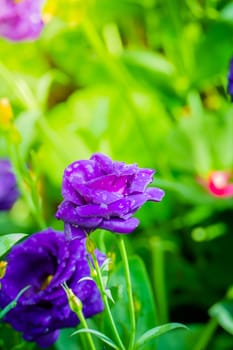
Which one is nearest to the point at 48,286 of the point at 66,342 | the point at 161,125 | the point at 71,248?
the point at 71,248

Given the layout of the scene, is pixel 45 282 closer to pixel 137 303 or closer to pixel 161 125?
pixel 137 303

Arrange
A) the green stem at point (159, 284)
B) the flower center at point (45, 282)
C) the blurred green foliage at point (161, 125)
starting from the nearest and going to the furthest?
the flower center at point (45, 282) < the green stem at point (159, 284) < the blurred green foliage at point (161, 125)

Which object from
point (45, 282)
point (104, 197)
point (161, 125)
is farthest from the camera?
point (161, 125)

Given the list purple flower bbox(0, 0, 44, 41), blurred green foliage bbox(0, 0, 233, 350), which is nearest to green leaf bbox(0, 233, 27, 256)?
blurred green foliage bbox(0, 0, 233, 350)

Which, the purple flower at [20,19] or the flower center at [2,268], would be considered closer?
the flower center at [2,268]

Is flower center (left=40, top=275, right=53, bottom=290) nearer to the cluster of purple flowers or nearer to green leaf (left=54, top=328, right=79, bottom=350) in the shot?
the cluster of purple flowers

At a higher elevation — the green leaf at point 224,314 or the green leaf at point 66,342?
the green leaf at point 66,342

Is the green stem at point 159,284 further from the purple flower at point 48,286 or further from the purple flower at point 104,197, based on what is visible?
the purple flower at point 104,197

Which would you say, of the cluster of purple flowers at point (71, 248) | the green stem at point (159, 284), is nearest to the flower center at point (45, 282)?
the cluster of purple flowers at point (71, 248)
